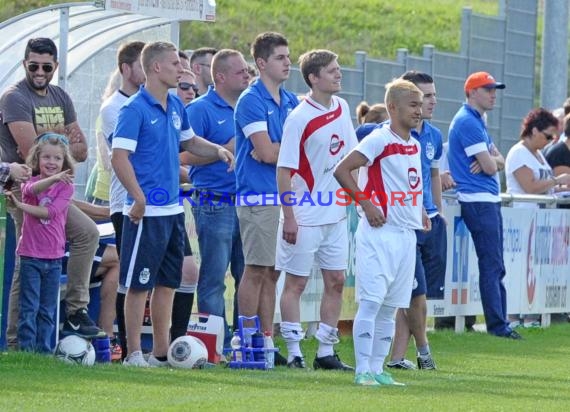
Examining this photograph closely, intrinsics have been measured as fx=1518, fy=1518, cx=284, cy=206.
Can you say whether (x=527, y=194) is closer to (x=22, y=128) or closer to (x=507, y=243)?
(x=507, y=243)

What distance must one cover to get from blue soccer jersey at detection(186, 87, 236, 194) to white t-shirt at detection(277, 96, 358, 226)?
873 mm

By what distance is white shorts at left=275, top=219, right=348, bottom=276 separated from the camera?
1145cm

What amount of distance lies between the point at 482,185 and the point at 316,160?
3.85 metres

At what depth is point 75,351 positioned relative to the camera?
10.8 meters

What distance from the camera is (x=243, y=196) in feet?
38.4

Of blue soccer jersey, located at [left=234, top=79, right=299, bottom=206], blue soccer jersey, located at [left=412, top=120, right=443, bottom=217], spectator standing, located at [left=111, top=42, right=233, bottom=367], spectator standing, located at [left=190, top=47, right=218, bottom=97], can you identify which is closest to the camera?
spectator standing, located at [left=111, top=42, right=233, bottom=367]

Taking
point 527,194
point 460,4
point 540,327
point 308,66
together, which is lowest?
point 540,327

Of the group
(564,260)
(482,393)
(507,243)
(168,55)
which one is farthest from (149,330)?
(564,260)

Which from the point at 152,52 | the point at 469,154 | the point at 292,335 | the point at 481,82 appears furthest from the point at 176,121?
the point at 481,82

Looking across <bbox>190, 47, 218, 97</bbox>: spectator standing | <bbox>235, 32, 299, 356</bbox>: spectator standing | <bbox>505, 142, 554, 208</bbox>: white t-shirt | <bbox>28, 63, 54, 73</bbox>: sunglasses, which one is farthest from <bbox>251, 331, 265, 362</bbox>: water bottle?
<bbox>505, 142, 554, 208</bbox>: white t-shirt

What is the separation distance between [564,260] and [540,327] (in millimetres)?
1288

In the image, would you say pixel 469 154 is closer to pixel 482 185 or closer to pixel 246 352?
pixel 482 185

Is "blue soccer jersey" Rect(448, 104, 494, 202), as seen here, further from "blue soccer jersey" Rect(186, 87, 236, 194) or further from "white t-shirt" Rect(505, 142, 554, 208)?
"blue soccer jersey" Rect(186, 87, 236, 194)

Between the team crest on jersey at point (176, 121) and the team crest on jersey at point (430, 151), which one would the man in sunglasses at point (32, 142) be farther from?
the team crest on jersey at point (430, 151)
